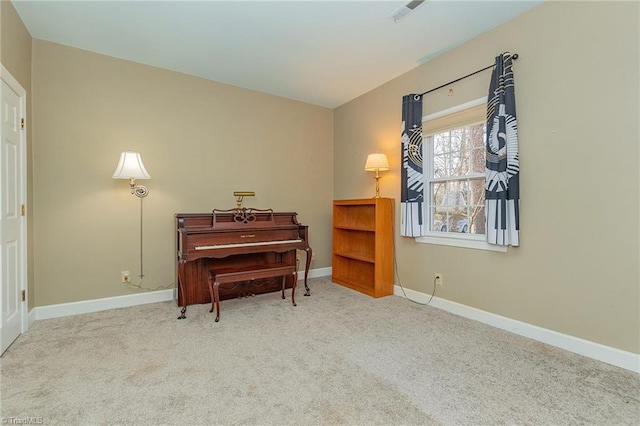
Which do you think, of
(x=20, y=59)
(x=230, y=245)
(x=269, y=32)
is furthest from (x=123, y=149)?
(x=269, y=32)

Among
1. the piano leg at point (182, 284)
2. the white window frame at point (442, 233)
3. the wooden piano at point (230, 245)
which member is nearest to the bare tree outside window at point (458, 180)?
the white window frame at point (442, 233)

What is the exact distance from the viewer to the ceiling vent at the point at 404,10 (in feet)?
7.72

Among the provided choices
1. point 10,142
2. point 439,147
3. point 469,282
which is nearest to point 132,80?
point 10,142

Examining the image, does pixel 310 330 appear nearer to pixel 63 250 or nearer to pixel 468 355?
pixel 468 355

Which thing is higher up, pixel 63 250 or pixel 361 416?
pixel 63 250

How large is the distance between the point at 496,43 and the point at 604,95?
1.00m

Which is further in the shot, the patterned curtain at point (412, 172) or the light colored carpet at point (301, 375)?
the patterned curtain at point (412, 172)

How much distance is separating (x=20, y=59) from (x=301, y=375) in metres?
3.39

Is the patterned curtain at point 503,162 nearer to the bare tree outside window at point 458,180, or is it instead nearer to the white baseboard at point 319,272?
the bare tree outside window at point 458,180

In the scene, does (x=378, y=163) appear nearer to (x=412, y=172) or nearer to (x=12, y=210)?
(x=412, y=172)

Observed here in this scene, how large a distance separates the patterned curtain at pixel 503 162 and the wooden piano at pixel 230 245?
199 cm

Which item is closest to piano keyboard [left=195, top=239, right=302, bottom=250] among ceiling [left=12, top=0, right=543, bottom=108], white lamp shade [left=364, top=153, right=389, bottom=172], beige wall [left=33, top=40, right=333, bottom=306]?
beige wall [left=33, top=40, right=333, bottom=306]

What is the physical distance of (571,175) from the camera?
2244 mm

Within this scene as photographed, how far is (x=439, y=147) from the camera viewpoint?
3.31 m
